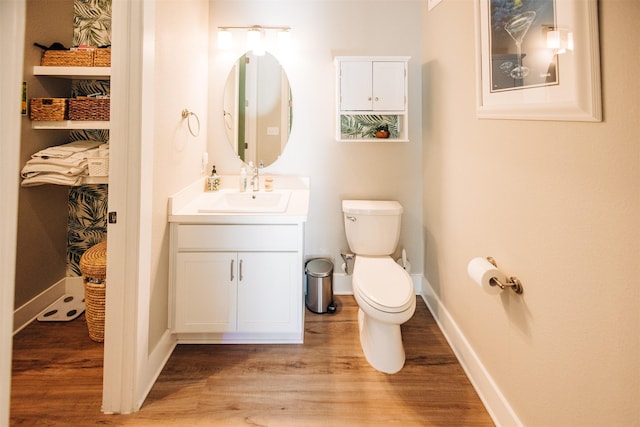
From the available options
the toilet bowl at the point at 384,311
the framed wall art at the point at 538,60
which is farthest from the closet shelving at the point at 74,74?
the framed wall art at the point at 538,60

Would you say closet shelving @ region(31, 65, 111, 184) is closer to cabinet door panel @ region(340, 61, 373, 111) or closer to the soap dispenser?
the soap dispenser

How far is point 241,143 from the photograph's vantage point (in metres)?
2.58

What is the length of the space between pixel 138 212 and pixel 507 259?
5.27 ft

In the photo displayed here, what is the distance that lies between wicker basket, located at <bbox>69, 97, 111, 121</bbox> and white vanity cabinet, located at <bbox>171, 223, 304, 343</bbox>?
93 cm

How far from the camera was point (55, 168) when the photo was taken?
2018 mm

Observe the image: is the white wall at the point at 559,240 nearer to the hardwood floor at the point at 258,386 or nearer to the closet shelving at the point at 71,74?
the hardwood floor at the point at 258,386

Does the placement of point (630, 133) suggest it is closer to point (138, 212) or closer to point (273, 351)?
point (138, 212)

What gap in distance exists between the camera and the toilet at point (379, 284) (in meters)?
1.69

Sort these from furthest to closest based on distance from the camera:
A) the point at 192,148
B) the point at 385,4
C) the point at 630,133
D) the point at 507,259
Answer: the point at 385,4, the point at 192,148, the point at 507,259, the point at 630,133

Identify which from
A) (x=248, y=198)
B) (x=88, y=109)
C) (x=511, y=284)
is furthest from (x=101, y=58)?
(x=511, y=284)

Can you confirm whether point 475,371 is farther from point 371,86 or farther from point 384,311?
point 371,86

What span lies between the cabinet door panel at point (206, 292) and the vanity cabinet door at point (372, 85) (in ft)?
4.58

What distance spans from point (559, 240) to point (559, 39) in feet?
2.05

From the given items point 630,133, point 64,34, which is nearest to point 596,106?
point 630,133
